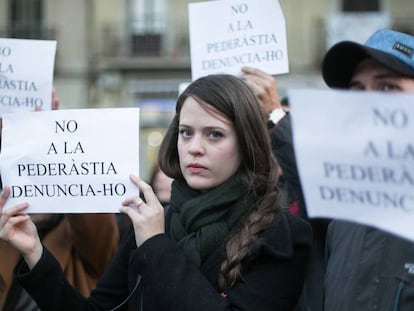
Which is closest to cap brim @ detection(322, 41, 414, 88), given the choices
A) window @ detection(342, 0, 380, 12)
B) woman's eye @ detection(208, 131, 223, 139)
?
woman's eye @ detection(208, 131, 223, 139)

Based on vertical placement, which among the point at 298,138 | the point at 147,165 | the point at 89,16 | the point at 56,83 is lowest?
the point at 147,165

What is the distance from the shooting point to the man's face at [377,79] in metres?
1.77

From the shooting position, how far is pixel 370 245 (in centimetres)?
173

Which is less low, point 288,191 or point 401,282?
point 401,282

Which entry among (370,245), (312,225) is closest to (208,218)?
(312,225)

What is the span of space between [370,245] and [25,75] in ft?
5.42

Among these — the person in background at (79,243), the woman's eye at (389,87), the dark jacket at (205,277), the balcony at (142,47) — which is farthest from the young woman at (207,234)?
the balcony at (142,47)

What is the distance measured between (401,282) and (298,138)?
426 millimetres

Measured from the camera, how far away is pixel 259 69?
2922 millimetres

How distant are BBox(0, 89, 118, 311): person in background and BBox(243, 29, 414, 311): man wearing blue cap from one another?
1038 millimetres

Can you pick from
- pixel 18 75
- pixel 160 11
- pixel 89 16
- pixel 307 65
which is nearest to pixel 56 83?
pixel 89 16

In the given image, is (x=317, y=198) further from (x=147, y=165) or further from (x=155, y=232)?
(x=147, y=165)

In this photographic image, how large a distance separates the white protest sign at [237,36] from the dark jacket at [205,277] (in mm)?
1129

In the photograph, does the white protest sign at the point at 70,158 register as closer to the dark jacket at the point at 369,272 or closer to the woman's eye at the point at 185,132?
the woman's eye at the point at 185,132
